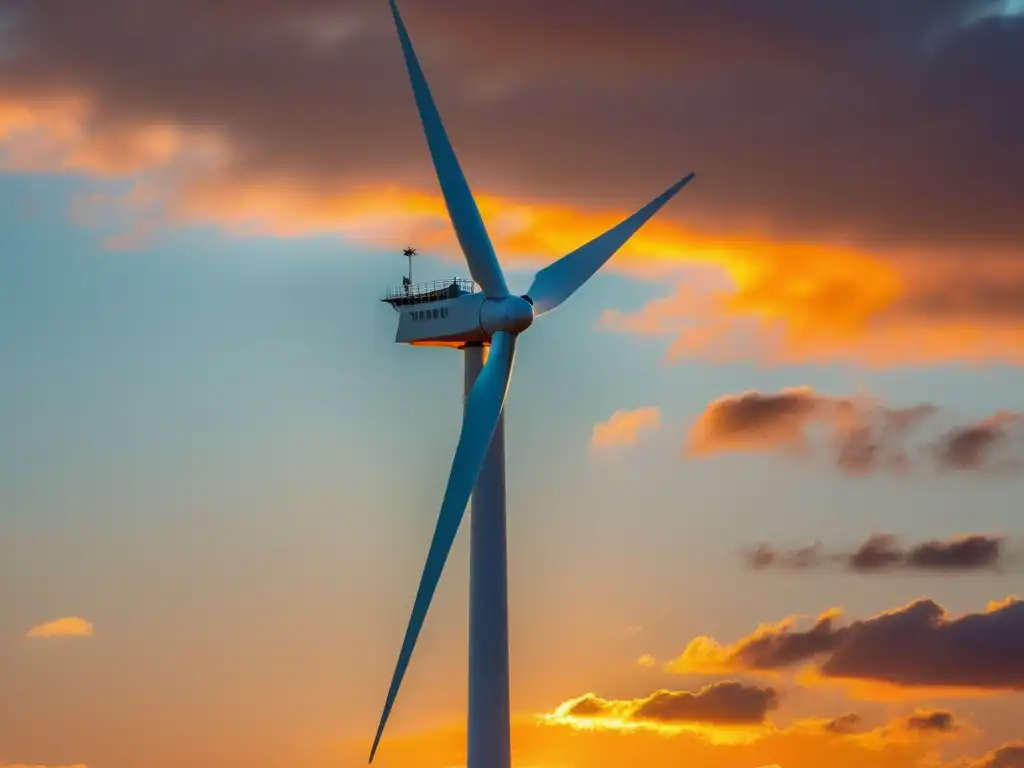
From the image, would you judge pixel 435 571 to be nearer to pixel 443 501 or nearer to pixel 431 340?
pixel 443 501

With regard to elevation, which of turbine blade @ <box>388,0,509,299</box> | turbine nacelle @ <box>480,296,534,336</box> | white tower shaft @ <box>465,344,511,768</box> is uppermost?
turbine blade @ <box>388,0,509,299</box>

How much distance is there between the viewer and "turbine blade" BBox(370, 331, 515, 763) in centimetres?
12062

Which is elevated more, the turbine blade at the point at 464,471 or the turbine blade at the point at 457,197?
the turbine blade at the point at 457,197

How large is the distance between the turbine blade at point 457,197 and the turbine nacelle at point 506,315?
87 centimetres

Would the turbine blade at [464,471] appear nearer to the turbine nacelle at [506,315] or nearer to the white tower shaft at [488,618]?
the turbine nacelle at [506,315]

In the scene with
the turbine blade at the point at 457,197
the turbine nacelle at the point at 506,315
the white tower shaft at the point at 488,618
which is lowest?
the white tower shaft at the point at 488,618

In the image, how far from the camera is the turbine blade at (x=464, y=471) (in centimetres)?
12062

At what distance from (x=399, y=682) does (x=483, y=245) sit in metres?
23.5

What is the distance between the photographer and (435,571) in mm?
120812

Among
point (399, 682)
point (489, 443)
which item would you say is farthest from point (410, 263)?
point (399, 682)

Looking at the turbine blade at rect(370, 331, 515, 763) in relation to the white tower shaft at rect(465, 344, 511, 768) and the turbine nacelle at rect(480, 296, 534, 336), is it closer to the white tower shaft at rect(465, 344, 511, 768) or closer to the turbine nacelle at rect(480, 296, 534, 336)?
the turbine nacelle at rect(480, 296, 534, 336)

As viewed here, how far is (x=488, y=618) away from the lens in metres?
134

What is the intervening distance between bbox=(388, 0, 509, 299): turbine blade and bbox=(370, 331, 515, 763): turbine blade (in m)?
3.58

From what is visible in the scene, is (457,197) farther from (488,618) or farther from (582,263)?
(488,618)
